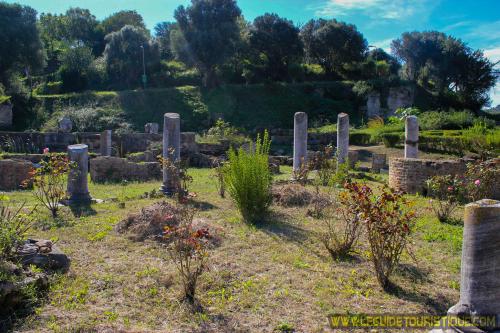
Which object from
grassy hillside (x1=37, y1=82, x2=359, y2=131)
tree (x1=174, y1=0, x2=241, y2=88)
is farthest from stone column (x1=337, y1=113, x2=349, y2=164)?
tree (x1=174, y1=0, x2=241, y2=88)

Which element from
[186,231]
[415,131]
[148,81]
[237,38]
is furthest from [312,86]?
[186,231]

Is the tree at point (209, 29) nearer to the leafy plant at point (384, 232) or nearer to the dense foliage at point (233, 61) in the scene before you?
the dense foliage at point (233, 61)

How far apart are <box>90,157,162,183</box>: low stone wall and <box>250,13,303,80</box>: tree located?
25.1 metres

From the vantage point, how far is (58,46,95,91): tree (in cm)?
3888

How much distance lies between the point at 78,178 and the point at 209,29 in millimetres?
26815

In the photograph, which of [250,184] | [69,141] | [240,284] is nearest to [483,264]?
[240,284]

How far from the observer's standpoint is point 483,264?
4.14 m

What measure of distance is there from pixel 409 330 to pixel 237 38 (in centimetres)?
3356

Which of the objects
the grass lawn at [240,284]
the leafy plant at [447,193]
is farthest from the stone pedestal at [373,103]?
the grass lawn at [240,284]

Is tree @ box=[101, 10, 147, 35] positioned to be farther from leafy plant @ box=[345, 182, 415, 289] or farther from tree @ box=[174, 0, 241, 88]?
leafy plant @ box=[345, 182, 415, 289]

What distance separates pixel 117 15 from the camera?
5616 centimetres

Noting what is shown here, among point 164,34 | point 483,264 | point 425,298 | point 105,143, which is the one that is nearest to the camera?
point 483,264

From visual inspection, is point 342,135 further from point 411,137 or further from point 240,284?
point 240,284

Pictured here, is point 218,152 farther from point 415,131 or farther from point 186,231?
point 186,231
